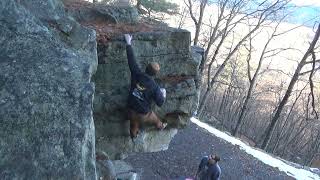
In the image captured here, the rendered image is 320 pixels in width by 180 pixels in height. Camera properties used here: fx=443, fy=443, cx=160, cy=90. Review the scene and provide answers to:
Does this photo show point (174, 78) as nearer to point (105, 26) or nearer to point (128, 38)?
point (128, 38)

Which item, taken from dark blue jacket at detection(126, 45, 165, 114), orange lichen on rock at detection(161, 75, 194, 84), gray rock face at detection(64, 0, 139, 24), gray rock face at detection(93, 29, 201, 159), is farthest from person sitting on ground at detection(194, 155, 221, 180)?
gray rock face at detection(64, 0, 139, 24)

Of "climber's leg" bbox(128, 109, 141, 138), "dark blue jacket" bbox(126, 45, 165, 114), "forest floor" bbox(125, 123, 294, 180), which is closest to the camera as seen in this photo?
"dark blue jacket" bbox(126, 45, 165, 114)

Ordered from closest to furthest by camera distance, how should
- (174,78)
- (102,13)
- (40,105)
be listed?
1. (40,105)
2. (102,13)
3. (174,78)

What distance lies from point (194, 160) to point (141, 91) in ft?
28.9

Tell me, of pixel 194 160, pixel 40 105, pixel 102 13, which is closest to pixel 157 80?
pixel 102 13

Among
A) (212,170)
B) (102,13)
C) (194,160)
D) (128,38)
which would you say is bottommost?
(194,160)

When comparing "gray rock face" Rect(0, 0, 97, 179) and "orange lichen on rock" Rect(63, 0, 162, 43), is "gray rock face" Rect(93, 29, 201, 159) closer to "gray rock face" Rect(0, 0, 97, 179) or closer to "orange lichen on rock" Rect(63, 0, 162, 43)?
"orange lichen on rock" Rect(63, 0, 162, 43)

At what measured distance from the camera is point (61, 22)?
7754 mm

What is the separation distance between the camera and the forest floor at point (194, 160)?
15.5 m

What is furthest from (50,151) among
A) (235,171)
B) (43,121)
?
(235,171)

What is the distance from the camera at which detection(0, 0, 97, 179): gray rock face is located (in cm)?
527

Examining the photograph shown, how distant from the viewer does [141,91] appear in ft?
28.5

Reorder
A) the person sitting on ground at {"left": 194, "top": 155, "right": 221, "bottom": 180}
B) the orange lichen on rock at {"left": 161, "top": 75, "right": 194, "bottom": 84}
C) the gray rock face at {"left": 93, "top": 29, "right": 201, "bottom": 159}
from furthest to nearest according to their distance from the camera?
1. the person sitting on ground at {"left": 194, "top": 155, "right": 221, "bottom": 180}
2. the orange lichen on rock at {"left": 161, "top": 75, "right": 194, "bottom": 84}
3. the gray rock face at {"left": 93, "top": 29, "right": 201, "bottom": 159}

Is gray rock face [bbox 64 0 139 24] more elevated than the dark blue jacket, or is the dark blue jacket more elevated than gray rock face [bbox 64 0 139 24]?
gray rock face [bbox 64 0 139 24]
